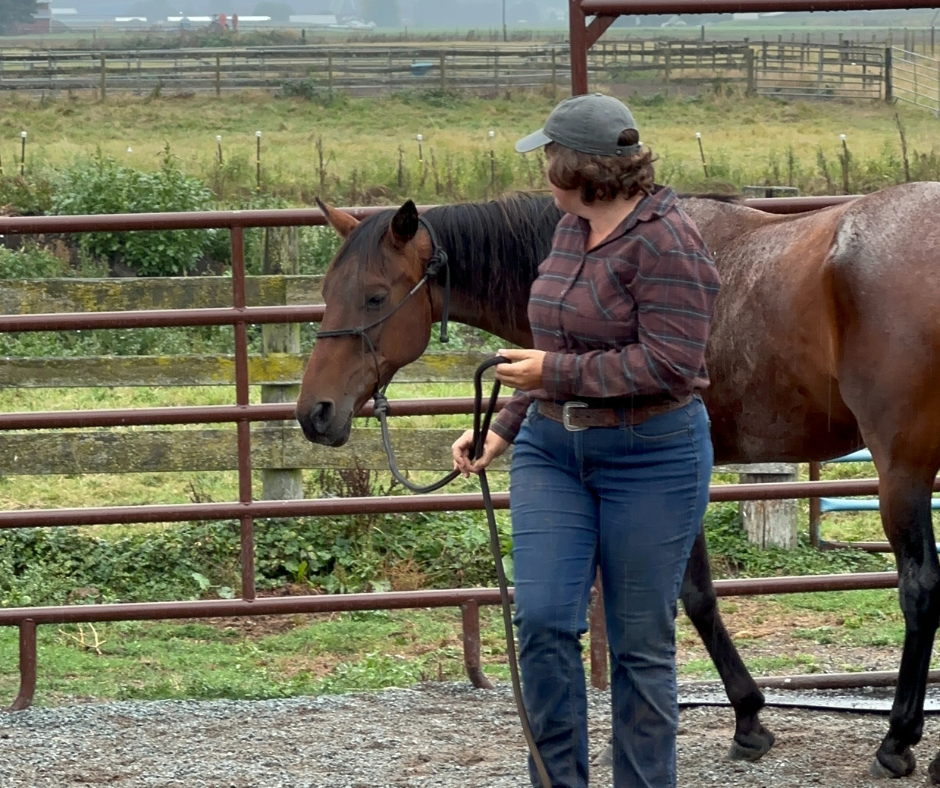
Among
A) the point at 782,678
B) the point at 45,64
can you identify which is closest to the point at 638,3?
the point at 782,678

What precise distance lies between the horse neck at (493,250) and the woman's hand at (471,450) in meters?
0.87

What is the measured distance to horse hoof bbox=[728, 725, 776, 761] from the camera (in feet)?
12.2

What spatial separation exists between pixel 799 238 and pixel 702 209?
40 cm

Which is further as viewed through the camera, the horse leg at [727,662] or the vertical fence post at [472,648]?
the vertical fence post at [472,648]

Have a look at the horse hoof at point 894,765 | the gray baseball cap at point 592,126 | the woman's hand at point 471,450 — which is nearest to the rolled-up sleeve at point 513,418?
the woman's hand at point 471,450

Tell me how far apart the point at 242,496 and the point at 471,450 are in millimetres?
1805

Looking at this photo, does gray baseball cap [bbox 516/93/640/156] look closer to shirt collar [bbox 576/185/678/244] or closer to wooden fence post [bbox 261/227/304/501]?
shirt collar [bbox 576/185/678/244]

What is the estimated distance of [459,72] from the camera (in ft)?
140

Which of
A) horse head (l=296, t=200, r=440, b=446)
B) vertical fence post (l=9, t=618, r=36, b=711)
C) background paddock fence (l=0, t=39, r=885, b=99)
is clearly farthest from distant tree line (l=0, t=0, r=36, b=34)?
horse head (l=296, t=200, r=440, b=446)

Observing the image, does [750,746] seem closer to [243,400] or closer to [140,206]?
[243,400]

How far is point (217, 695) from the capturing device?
445 centimetres

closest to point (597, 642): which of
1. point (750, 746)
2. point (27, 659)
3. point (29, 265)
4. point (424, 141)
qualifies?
point (750, 746)

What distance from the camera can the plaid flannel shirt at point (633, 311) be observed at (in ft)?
8.36

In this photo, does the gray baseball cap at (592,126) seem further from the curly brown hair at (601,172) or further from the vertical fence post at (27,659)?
the vertical fence post at (27,659)
